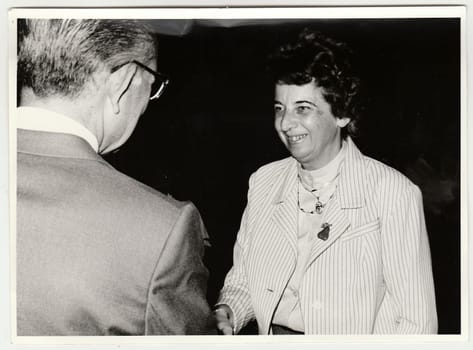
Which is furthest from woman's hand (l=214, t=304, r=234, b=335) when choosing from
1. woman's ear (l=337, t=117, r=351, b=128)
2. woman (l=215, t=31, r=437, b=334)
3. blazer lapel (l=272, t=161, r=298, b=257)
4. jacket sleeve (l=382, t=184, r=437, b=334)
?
woman's ear (l=337, t=117, r=351, b=128)

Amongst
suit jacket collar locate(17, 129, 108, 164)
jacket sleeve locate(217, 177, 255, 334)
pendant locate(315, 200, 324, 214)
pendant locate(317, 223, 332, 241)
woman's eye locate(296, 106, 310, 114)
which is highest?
woman's eye locate(296, 106, 310, 114)

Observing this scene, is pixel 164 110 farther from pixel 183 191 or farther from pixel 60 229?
pixel 60 229

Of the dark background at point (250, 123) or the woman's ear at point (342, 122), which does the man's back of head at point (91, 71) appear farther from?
the woman's ear at point (342, 122)

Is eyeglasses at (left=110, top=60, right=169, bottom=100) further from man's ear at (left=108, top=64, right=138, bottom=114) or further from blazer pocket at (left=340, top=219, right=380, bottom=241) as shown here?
blazer pocket at (left=340, top=219, right=380, bottom=241)

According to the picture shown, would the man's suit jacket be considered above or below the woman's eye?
below

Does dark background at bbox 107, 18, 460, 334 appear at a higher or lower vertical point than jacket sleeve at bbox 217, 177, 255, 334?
higher

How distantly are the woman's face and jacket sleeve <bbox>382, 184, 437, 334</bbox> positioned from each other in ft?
0.55

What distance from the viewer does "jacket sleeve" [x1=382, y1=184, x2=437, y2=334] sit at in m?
1.03

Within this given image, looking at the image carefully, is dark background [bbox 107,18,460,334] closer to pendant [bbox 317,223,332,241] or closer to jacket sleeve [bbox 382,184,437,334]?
jacket sleeve [bbox 382,184,437,334]

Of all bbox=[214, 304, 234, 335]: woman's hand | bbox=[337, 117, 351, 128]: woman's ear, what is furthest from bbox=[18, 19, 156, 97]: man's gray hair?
bbox=[214, 304, 234, 335]: woman's hand

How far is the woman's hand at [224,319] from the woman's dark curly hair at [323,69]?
1.30 ft

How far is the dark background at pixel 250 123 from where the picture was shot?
1.05 m

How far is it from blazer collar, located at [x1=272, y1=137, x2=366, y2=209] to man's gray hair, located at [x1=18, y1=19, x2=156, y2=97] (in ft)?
1.12

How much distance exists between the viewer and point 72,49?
1.04m
